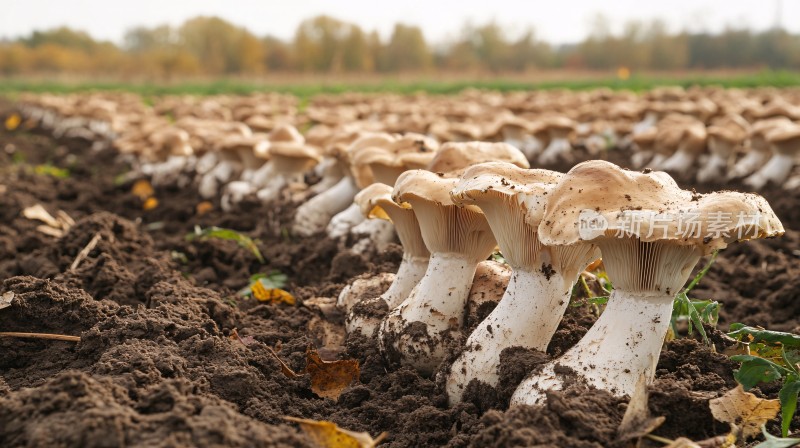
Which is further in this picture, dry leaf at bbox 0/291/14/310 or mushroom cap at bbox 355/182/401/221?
mushroom cap at bbox 355/182/401/221

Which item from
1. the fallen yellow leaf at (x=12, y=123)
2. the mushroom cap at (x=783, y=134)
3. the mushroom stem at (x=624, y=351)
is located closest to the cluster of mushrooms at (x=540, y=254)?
the mushroom stem at (x=624, y=351)

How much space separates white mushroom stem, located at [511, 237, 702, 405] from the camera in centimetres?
237

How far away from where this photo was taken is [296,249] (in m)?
5.09

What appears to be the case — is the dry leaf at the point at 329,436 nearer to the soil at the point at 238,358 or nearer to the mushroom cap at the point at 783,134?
the soil at the point at 238,358

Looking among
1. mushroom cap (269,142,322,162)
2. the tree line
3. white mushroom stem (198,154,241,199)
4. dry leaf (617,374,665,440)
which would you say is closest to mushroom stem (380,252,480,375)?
dry leaf (617,374,665,440)

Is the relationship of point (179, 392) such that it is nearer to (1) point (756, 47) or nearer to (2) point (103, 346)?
(2) point (103, 346)

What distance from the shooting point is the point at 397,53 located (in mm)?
76688

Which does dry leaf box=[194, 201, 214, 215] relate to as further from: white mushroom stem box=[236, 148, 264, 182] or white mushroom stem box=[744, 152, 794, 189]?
white mushroom stem box=[744, 152, 794, 189]

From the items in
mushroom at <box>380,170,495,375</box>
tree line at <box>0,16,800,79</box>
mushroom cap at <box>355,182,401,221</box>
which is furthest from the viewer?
tree line at <box>0,16,800,79</box>

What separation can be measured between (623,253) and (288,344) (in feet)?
5.63

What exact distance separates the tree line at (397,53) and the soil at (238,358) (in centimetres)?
6500

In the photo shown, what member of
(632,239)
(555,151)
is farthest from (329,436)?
(555,151)

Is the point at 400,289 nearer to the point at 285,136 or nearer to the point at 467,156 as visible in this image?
the point at 467,156

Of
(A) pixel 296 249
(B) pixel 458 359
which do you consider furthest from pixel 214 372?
(A) pixel 296 249
